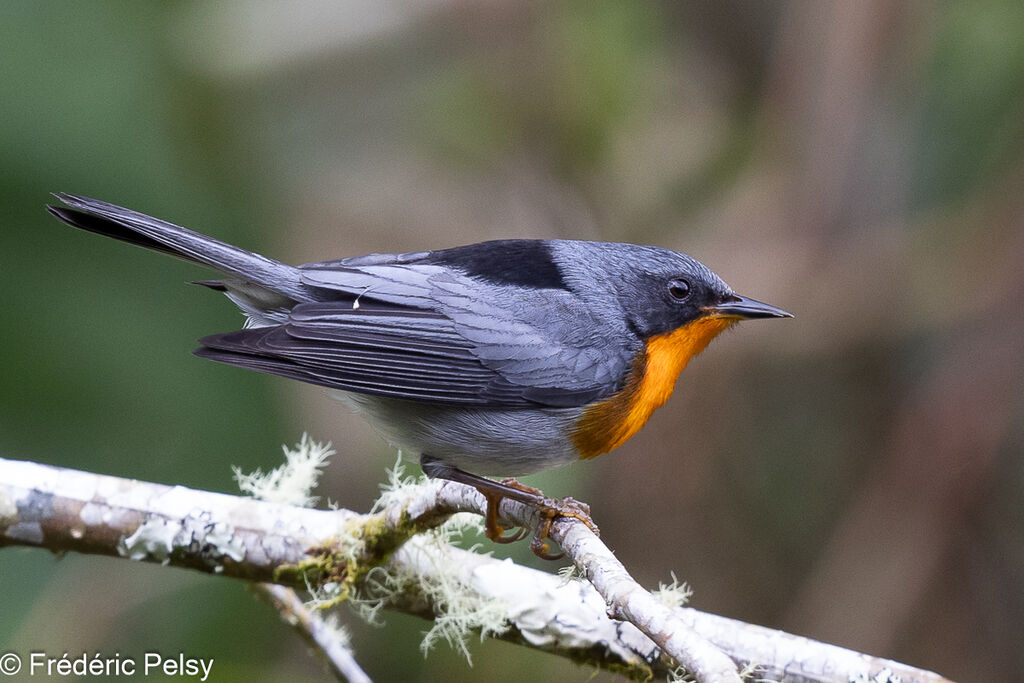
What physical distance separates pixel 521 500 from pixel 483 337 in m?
0.56

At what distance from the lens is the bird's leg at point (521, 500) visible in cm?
315

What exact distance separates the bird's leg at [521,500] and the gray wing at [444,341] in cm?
24

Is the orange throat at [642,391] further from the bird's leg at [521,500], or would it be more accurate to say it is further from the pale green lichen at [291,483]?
the pale green lichen at [291,483]

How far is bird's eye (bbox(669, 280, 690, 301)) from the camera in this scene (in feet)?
11.7

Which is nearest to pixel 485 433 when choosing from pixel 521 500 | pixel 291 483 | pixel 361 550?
pixel 521 500

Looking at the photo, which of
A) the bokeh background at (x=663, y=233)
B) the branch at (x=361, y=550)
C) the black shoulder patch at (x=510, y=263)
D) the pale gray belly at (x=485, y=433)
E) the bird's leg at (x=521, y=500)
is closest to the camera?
the branch at (x=361, y=550)

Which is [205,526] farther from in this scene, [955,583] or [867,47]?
[867,47]

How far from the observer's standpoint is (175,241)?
124 inches

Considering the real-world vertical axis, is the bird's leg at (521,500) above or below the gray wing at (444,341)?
below

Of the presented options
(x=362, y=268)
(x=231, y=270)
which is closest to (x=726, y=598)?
(x=362, y=268)

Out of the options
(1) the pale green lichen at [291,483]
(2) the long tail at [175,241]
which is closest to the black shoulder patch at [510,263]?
(2) the long tail at [175,241]

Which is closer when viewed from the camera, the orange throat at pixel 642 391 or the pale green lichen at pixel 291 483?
the orange throat at pixel 642 391

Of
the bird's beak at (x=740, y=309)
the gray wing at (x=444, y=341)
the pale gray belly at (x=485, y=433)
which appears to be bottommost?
the pale gray belly at (x=485, y=433)

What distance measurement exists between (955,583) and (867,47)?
2.92 meters
